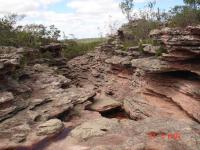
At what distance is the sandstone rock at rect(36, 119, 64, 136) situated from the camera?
53.8 feet

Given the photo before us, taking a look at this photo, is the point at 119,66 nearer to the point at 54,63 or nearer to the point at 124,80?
the point at 124,80

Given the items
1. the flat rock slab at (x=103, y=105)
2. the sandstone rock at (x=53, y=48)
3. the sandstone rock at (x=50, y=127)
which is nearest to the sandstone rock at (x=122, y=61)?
the flat rock slab at (x=103, y=105)

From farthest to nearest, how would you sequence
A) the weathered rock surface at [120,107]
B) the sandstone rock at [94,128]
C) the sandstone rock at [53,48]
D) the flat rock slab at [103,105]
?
the sandstone rock at [53,48]
the flat rock slab at [103,105]
the sandstone rock at [94,128]
the weathered rock surface at [120,107]

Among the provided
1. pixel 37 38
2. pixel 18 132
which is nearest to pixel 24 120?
pixel 18 132

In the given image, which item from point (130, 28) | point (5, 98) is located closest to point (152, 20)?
point (130, 28)

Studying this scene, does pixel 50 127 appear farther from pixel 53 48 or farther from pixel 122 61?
pixel 53 48

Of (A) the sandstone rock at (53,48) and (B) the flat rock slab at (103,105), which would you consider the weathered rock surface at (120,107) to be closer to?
(B) the flat rock slab at (103,105)

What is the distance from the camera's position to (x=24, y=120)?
17734 millimetres

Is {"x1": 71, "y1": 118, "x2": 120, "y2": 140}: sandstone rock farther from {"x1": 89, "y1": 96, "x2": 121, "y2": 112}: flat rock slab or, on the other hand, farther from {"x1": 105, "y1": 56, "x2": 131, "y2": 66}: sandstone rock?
{"x1": 105, "y1": 56, "x2": 131, "y2": 66}: sandstone rock

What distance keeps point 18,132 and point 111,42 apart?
25.0m

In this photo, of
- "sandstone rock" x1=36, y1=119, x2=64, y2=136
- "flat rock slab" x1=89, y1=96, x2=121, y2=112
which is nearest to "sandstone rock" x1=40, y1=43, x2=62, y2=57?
"flat rock slab" x1=89, y1=96, x2=121, y2=112

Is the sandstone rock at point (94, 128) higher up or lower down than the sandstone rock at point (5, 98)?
lower down

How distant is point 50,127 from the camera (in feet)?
55.4

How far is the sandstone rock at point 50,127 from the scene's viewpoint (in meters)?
16.4
